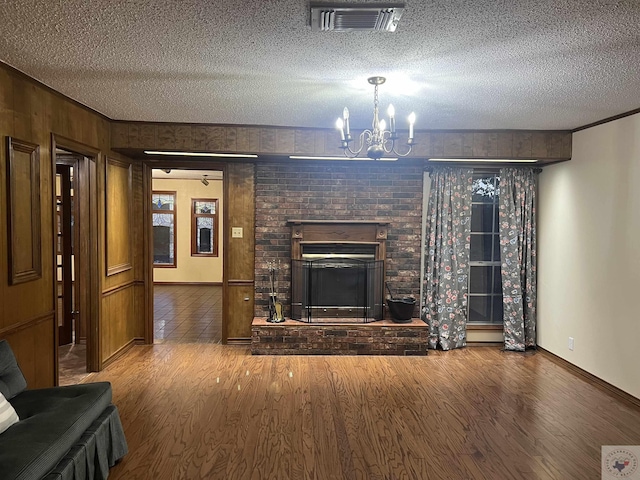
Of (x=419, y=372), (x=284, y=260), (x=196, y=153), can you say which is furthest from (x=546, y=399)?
(x=196, y=153)

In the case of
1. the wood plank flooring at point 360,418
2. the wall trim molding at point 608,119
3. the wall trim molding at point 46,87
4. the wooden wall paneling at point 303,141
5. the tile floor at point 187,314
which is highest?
the wall trim molding at point 46,87

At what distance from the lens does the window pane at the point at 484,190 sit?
17.6 ft

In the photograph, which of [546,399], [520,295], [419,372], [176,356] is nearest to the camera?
[546,399]

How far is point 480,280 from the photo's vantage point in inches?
215

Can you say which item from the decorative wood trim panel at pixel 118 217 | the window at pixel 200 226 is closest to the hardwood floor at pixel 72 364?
the decorative wood trim panel at pixel 118 217

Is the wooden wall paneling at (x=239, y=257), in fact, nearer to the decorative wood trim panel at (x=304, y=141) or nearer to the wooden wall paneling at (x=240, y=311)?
the wooden wall paneling at (x=240, y=311)

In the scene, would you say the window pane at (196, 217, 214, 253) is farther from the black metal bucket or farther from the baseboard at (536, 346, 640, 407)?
the baseboard at (536, 346, 640, 407)

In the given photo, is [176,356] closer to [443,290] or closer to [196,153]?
[196,153]

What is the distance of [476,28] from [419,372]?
3.21 meters

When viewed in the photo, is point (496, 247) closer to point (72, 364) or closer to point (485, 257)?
point (485, 257)

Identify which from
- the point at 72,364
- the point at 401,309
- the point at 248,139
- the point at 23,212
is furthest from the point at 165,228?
the point at 23,212

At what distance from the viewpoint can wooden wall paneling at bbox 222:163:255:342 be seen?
17.0 ft

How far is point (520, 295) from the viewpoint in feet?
16.9

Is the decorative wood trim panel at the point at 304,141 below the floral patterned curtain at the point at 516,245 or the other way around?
the other way around
